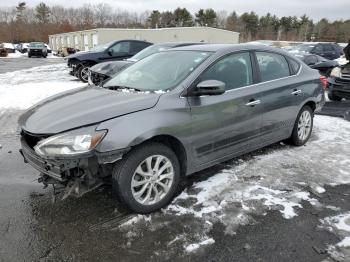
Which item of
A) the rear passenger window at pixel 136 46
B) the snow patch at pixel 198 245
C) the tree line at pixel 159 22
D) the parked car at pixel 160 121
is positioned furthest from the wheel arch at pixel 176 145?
the tree line at pixel 159 22

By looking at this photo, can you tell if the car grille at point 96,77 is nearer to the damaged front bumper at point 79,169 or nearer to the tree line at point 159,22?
the damaged front bumper at point 79,169

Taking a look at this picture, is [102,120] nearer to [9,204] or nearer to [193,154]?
[193,154]

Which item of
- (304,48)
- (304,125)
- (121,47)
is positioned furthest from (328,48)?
(304,125)

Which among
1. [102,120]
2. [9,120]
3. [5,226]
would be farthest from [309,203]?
[9,120]

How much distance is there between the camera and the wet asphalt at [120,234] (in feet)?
9.52

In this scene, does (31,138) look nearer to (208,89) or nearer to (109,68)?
(208,89)

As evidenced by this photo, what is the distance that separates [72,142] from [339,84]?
27.0 ft

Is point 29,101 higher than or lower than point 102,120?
lower

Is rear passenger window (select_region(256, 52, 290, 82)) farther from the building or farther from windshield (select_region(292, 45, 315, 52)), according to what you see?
the building

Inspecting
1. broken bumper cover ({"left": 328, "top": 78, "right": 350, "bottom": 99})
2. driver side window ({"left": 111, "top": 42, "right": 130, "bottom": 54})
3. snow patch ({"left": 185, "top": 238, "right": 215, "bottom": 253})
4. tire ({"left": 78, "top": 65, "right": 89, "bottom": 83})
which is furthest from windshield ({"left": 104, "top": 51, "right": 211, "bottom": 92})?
driver side window ({"left": 111, "top": 42, "right": 130, "bottom": 54})

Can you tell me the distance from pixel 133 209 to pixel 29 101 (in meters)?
6.71

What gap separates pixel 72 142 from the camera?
3068 millimetres

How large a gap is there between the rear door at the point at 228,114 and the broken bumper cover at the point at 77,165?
101cm

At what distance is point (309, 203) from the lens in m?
3.77
